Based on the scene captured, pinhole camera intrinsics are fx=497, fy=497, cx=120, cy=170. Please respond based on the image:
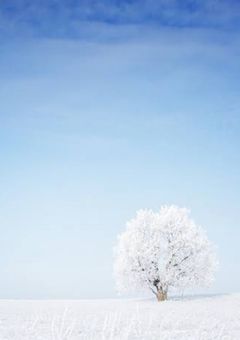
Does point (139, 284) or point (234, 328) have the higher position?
point (139, 284)

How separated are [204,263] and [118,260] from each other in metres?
10.2

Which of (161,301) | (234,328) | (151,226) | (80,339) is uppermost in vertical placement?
(151,226)

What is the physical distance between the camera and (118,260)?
2345 inches

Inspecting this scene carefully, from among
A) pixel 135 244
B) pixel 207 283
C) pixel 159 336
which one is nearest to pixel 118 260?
pixel 135 244

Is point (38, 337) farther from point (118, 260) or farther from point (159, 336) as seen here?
point (118, 260)

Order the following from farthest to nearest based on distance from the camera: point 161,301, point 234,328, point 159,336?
point 161,301 < point 234,328 < point 159,336

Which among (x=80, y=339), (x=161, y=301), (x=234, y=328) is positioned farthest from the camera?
(x=161, y=301)

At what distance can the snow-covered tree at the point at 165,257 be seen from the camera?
57.7 metres

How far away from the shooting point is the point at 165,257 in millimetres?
58469

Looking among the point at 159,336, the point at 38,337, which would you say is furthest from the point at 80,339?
the point at 159,336

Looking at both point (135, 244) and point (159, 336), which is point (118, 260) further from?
point (159, 336)

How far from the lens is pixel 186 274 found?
190 feet

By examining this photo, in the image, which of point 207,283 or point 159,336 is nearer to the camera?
point 159,336

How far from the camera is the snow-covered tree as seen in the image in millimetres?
57656
